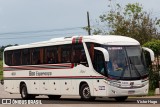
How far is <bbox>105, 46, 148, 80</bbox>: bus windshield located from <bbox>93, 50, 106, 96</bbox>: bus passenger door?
38 centimetres

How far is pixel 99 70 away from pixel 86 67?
96 cm

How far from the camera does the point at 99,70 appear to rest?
23.2 meters

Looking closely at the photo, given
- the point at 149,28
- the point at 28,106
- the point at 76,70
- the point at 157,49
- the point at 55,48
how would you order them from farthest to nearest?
the point at 149,28
the point at 157,49
the point at 55,48
the point at 76,70
the point at 28,106

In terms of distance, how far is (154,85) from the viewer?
3141 cm

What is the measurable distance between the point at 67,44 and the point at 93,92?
340 cm

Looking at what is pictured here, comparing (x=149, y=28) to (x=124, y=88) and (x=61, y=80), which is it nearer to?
(x=61, y=80)

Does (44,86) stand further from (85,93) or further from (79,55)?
(85,93)

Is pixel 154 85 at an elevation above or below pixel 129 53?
below

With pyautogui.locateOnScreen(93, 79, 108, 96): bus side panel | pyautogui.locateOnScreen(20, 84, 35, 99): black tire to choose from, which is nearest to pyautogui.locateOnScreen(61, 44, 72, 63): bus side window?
pyautogui.locateOnScreen(93, 79, 108, 96): bus side panel

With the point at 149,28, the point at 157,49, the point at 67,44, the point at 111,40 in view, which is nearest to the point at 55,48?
the point at 67,44

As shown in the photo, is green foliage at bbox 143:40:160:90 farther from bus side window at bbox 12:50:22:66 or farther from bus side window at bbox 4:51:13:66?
bus side window at bbox 4:51:13:66

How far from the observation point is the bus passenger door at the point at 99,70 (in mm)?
22906

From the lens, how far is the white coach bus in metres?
22.8

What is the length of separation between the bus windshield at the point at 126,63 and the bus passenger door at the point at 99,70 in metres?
0.38
